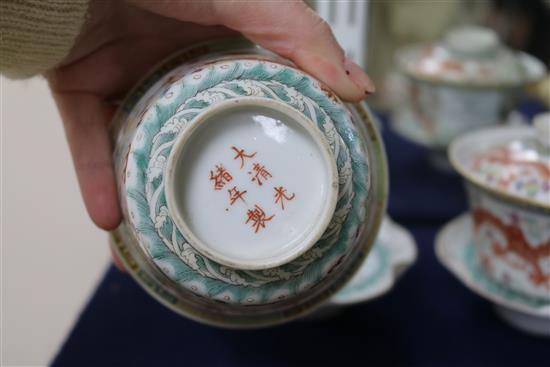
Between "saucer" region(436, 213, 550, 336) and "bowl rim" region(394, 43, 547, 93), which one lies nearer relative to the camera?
"saucer" region(436, 213, 550, 336)

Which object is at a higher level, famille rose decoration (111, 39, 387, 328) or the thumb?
the thumb

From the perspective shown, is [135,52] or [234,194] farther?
[135,52]

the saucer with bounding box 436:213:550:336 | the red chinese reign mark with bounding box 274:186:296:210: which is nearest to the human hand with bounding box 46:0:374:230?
the red chinese reign mark with bounding box 274:186:296:210

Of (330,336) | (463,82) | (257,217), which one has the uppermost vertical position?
(257,217)

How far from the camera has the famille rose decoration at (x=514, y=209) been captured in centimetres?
68

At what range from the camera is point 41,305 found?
64 centimetres

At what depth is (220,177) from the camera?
0.39m

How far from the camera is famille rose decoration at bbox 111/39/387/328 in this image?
0.38 metres

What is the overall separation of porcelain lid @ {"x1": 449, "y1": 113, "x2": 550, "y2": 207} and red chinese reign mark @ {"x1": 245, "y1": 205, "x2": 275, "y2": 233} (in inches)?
15.5

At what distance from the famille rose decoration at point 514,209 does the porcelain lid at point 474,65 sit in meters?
0.27

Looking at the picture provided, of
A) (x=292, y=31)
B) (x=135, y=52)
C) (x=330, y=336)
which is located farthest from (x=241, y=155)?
(x=330, y=336)

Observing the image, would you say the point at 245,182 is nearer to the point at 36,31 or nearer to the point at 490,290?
the point at 36,31

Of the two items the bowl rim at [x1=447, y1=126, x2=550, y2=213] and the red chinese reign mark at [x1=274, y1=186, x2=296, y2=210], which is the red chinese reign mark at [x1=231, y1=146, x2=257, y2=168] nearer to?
the red chinese reign mark at [x1=274, y1=186, x2=296, y2=210]

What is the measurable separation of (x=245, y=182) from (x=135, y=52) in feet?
→ 0.87
